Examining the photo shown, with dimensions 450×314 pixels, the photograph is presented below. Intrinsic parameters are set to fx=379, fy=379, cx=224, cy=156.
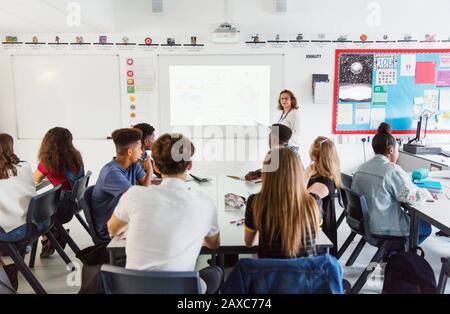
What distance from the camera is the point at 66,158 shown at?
326 cm

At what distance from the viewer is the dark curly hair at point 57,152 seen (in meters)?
3.22

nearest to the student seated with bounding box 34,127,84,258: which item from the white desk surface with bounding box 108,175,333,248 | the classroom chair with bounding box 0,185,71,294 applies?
the classroom chair with bounding box 0,185,71,294

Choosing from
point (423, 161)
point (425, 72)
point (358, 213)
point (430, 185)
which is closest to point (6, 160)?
point (358, 213)

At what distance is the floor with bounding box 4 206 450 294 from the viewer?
286 centimetres

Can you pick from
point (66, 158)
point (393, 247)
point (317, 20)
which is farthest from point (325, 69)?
point (66, 158)

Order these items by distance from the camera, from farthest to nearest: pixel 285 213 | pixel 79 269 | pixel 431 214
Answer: pixel 79 269, pixel 431 214, pixel 285 213

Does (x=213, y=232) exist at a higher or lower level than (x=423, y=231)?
higher

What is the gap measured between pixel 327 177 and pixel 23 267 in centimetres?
221

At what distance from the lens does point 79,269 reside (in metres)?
3.20

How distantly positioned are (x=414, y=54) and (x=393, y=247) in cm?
342

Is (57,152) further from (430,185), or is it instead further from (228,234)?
(430,185)

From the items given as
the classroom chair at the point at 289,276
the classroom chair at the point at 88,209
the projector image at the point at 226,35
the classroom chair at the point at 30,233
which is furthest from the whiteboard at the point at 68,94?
the classroom chair at the point at 289,276

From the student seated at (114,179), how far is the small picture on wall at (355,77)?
338 centimetres
